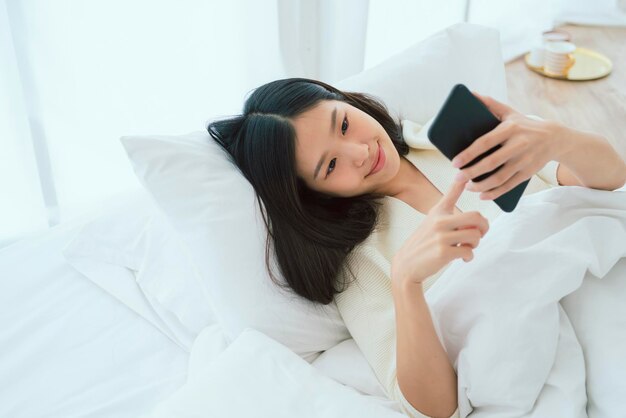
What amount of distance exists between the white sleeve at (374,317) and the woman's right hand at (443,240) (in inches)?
7.6

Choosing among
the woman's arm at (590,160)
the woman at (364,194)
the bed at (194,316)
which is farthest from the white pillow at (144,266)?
the woman's arm at (590,160)

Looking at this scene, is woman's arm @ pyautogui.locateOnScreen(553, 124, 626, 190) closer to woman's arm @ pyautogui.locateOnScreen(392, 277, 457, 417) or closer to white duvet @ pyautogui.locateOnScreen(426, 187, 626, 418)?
white duvet @ pyautogui.locateOnScreen(426, 187, 626, 418)

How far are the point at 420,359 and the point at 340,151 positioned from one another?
40 centimetres

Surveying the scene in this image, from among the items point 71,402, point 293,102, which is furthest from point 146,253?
point 293,102

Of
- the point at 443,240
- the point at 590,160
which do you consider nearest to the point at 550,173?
the point at 590,160

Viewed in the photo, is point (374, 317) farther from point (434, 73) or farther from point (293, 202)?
point (434, 73)

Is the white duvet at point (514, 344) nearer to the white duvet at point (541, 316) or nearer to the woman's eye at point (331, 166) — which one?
the white duvet at point (541, 316)

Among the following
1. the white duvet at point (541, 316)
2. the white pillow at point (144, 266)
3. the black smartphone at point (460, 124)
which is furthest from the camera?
the white pillow at point (144, 266)

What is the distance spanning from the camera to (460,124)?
2.85 ft

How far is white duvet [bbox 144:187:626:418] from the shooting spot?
95 centimetres

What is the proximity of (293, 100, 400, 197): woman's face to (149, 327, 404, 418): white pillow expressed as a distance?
320 millimetres

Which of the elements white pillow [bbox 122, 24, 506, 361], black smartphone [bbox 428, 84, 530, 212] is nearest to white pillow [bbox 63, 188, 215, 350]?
white pillow [bbox 122, 24, 506, 361]

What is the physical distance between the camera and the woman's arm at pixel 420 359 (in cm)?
97

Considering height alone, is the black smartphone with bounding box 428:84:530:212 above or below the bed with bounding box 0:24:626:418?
above
